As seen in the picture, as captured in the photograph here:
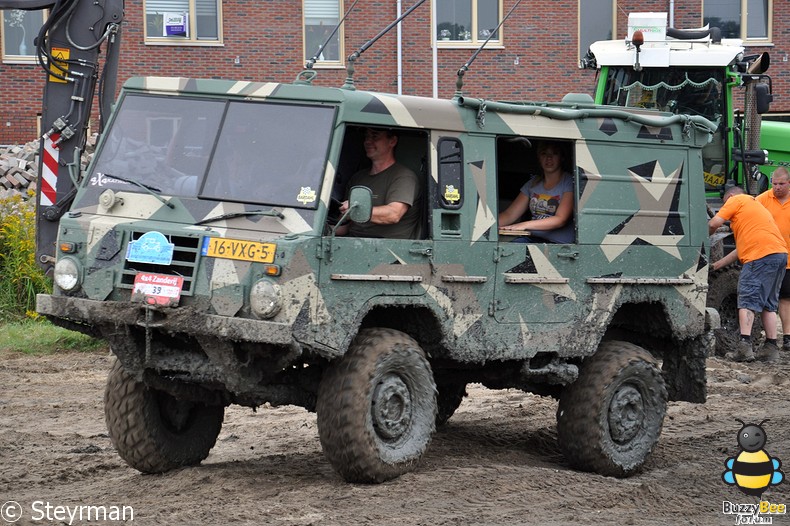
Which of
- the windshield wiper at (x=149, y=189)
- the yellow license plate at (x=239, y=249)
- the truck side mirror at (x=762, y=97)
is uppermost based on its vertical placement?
the truck side mirror at (x=762, y=97)

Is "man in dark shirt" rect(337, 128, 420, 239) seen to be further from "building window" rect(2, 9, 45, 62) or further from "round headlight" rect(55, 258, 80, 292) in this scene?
"building window" rect(2, 9, 45, 62)

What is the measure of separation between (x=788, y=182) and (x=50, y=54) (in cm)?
819

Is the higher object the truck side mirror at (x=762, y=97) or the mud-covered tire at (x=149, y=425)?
the truck side mirror at (x=762, y=97)

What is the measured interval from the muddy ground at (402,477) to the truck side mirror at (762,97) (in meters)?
3.93

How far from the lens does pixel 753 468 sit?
833 cm

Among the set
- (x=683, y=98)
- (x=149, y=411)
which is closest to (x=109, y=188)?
(x=149, y=411)

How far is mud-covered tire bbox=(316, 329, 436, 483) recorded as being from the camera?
7199 millimetres

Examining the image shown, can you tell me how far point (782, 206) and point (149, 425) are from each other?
874cm

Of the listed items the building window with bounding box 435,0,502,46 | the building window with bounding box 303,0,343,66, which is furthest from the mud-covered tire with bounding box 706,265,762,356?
the building window with bounding box 303,0,343,66

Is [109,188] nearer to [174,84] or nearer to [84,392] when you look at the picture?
A: [174,84]

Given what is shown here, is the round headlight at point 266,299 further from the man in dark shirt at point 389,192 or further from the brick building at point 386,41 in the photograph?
the brick building at point 386,41

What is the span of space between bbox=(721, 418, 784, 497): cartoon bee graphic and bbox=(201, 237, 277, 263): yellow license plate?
354cm

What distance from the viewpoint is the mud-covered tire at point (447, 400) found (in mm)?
9836

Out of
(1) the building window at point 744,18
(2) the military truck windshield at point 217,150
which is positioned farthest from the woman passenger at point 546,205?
(1) the building window at point 744,18
